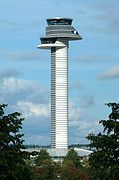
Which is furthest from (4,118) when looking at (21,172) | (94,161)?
(94,161)

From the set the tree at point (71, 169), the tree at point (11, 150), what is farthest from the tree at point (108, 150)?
the tree at point (71, 169)

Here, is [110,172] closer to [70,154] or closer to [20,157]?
[20,157]

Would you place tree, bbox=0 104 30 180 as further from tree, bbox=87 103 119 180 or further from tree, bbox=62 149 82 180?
tree, bbox=62 149 82 180

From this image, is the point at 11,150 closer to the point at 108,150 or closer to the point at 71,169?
the point at 108,150

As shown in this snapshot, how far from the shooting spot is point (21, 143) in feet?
152

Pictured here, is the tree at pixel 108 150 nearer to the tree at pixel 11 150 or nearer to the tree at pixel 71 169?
the tree at pixel 11 150

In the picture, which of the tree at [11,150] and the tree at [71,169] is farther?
the tree at [71,169]

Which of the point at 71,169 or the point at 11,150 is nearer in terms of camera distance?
the point at 11,150

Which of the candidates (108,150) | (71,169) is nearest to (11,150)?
(108,150)

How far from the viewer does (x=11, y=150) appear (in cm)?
4466

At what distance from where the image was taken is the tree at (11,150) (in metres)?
43.3

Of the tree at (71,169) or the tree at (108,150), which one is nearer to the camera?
the tree at (108,150)

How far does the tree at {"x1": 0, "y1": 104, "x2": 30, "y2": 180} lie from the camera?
43.3m

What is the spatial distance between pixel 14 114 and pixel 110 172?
300 inches
